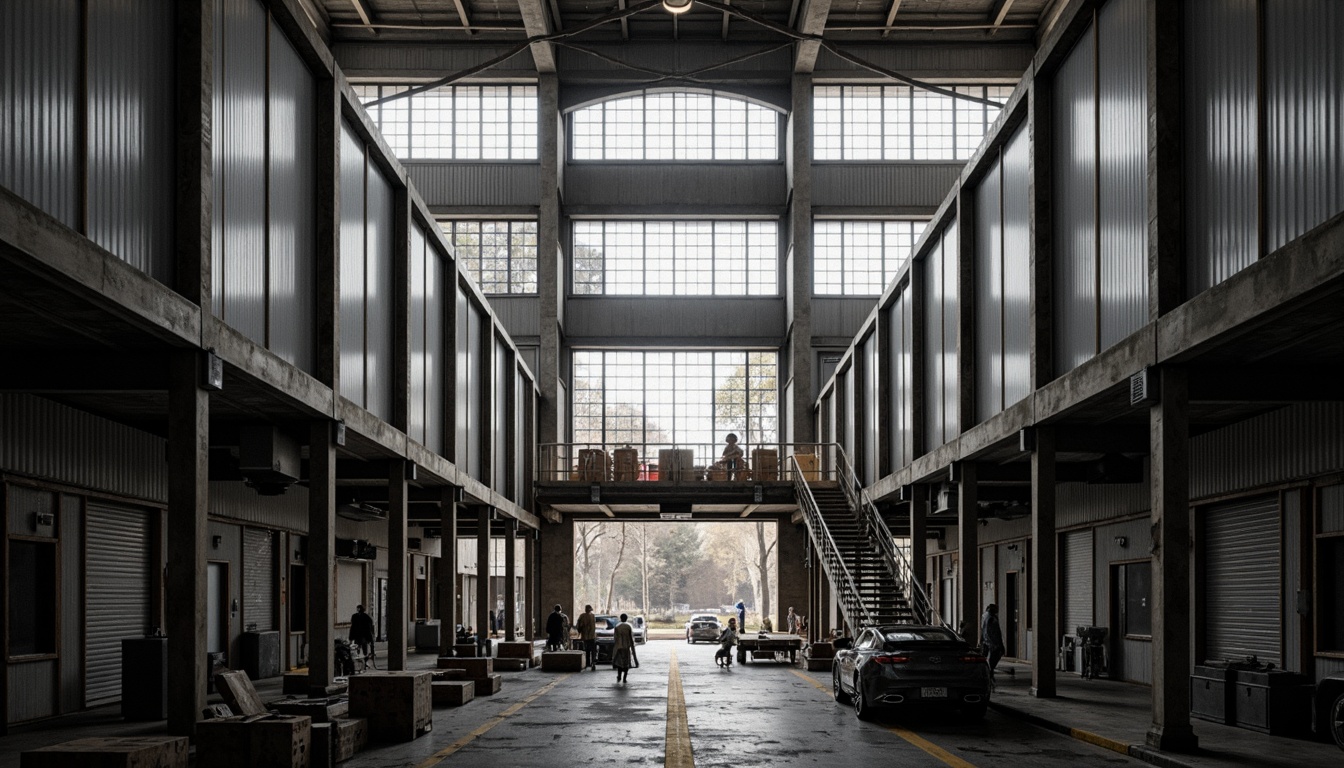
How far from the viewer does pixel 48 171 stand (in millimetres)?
11359

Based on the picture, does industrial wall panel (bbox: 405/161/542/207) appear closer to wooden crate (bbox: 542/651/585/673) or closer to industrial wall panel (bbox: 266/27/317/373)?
wooden crate (bbox: 542/651/585/673)

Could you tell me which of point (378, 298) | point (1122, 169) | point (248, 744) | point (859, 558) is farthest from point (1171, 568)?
point (859, 558)

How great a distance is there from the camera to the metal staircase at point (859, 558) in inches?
1196

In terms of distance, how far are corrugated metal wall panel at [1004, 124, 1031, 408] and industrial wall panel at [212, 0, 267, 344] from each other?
11396 millimetres

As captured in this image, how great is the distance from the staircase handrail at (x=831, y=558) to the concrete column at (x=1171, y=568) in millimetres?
12919

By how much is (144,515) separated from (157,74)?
1147 centimetres

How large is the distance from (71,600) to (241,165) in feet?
26.3

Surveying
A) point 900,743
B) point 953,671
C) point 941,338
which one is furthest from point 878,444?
point 900,743

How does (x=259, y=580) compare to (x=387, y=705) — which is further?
(x=259, y=580)

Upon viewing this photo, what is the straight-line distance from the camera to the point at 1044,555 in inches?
842

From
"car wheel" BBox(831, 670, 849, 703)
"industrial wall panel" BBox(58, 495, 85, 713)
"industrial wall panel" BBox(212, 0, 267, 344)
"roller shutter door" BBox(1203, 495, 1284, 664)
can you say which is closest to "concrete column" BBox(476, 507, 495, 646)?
"car wheel" BBox(831, 670, 849, 703)

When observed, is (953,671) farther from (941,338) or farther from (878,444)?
(878,444)

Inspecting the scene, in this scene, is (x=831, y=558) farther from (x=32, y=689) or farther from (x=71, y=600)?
(x=32, y=689)

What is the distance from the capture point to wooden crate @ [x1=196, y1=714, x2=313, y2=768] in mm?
12703
